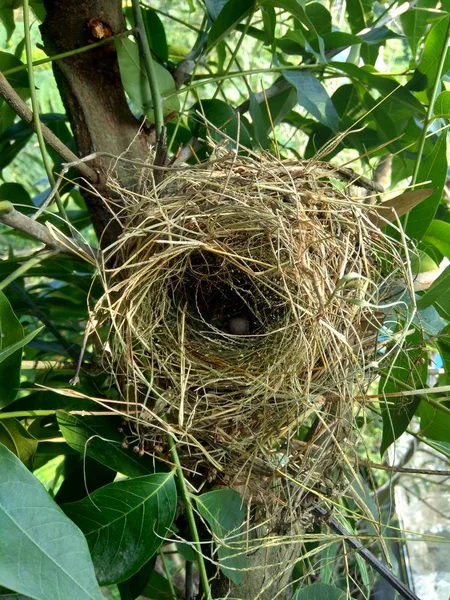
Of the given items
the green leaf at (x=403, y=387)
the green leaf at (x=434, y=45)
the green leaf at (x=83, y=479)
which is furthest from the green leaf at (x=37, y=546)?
the green leaf at (x=434, y=45)

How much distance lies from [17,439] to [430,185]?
1.63 feet

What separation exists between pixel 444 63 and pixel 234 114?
0.80 ft

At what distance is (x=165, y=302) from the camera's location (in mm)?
691

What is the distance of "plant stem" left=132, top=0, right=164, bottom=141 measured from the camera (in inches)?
24.1

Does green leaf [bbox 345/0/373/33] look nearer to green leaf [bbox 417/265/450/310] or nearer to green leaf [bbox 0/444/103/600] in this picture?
green leaf [bbox 417/265/450/310]

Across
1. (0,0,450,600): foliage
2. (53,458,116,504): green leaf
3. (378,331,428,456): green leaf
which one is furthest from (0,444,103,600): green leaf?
(378,331,428,456): green leaf

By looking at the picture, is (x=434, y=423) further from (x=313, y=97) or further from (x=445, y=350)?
(x=313, y=97)

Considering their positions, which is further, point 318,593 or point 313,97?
point 313,97

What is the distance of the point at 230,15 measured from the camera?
2.22ft

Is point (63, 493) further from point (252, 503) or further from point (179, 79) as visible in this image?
point (179, 79)

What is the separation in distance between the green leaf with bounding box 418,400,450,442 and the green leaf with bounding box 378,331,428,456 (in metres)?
0.02

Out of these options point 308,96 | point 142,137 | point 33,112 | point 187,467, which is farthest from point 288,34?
point 187,467

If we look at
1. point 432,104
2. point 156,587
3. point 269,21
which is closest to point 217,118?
point 269,21

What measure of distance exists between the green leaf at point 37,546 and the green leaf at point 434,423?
391 millimetres
